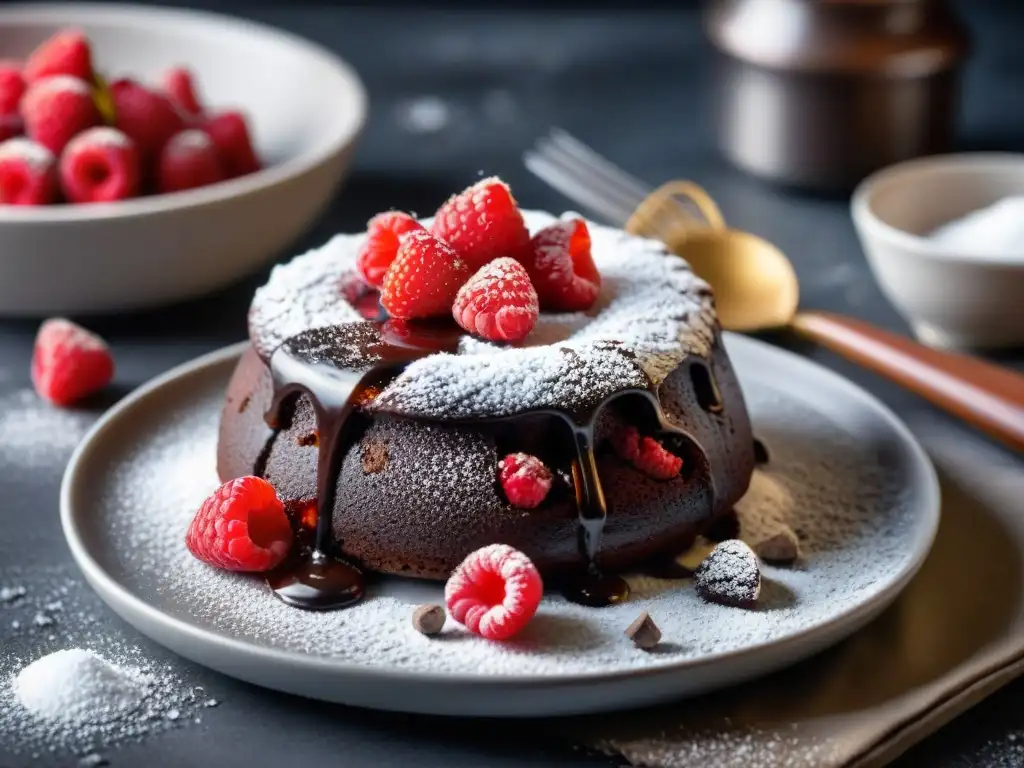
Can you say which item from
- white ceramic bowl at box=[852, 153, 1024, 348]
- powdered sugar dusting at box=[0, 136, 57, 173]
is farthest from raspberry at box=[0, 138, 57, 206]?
white ceramic bowl at box=[852, 153, 1024, 348]

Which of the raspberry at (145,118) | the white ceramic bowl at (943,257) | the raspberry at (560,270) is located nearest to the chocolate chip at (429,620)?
the raspberry at (560,270)

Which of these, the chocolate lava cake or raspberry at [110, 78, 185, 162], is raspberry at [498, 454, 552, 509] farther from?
raspberry at [110, 78, 185, 162]

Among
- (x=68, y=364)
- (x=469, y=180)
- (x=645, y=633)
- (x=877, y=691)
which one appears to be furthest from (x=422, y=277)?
(x=469, y=180)

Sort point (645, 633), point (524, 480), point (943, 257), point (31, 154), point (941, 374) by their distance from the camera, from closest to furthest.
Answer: point (645, 633) → point (524, 480) → point (941, 374) → point (943, 257) → point (31, 154)

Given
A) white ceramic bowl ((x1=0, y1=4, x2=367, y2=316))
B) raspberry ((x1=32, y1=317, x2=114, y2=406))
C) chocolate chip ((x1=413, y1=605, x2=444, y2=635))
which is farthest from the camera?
white ceramic bowl ((x1=0, y1=4, x2=367, y2=316))

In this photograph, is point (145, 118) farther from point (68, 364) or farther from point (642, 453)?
point (642, 453)

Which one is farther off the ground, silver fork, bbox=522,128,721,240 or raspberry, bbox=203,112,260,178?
raspberry, bbox=203,112,260,178
